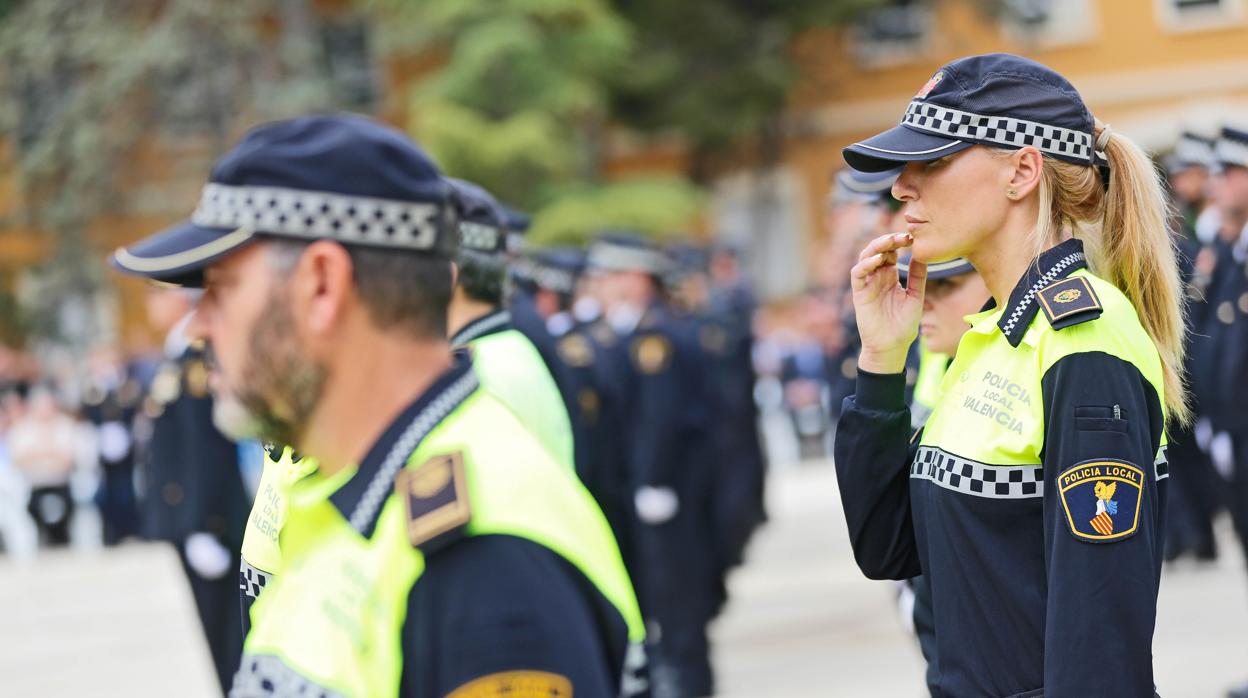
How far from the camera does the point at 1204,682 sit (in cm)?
741

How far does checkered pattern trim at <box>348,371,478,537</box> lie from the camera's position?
2.04 meters

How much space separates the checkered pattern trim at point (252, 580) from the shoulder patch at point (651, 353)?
5.96 metres

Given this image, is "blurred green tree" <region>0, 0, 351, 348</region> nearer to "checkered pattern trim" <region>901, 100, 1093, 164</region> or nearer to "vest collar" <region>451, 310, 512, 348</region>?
"vest collar" <region>451, 310, 512, 348</region>

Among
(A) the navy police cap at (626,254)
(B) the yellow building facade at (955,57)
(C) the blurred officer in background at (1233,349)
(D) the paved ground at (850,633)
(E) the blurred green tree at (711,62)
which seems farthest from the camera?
(B) the yellow building facade at (955,57)

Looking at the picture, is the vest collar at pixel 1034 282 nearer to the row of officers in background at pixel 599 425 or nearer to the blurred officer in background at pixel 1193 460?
the row of officers in background at pixel 599 425

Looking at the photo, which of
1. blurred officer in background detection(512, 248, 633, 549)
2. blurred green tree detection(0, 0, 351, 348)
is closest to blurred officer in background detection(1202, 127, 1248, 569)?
blurred officer in background detection(512, 248, 633, 549)

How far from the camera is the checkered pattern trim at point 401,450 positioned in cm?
204

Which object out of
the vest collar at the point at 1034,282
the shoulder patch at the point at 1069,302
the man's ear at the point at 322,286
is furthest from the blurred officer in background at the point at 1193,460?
the man's ear at the point at 322,286

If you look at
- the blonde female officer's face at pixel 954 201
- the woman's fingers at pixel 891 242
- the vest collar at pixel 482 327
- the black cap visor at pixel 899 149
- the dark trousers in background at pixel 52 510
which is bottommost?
the dark trousers in background at pixel 52 510

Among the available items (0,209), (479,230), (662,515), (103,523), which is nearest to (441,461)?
(479,230)

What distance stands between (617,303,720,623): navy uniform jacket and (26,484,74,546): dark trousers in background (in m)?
11.5

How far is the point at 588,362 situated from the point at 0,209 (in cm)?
2534

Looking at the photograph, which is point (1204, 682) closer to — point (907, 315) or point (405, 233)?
point (907, 315)

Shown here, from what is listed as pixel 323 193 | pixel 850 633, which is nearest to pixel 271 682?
pixel 323 193
